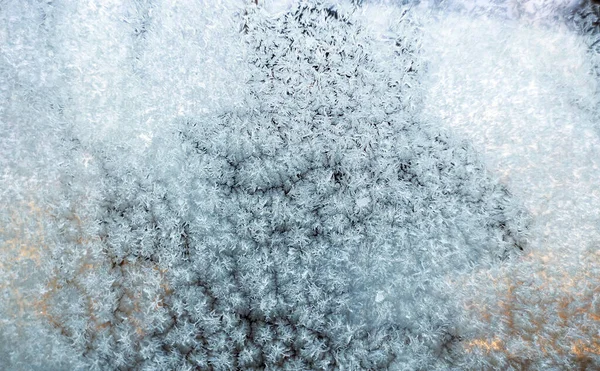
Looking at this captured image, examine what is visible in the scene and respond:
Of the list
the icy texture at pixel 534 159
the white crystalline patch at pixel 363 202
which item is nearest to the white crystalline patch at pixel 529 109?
the icy texture at pixel 534 159

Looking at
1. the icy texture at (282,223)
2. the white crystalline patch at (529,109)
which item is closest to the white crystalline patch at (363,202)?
the icy texture at (282,223)

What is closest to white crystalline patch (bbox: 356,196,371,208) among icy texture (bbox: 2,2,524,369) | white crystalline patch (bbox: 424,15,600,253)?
icy texture (bbox: 2,2,524,369)

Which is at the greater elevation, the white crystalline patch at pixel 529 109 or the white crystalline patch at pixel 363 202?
the white crystalline patch at pixel 529 109

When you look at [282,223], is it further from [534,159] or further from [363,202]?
[534,159]

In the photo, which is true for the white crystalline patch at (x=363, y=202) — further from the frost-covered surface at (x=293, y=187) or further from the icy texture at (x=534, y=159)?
the icy texture at (x=534, y=159)

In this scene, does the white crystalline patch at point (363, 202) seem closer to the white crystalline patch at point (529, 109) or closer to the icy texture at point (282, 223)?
the icy texture at point (282, 223)

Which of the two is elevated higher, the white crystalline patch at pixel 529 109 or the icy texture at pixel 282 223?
the white crystalline patch at pixel 529 109
